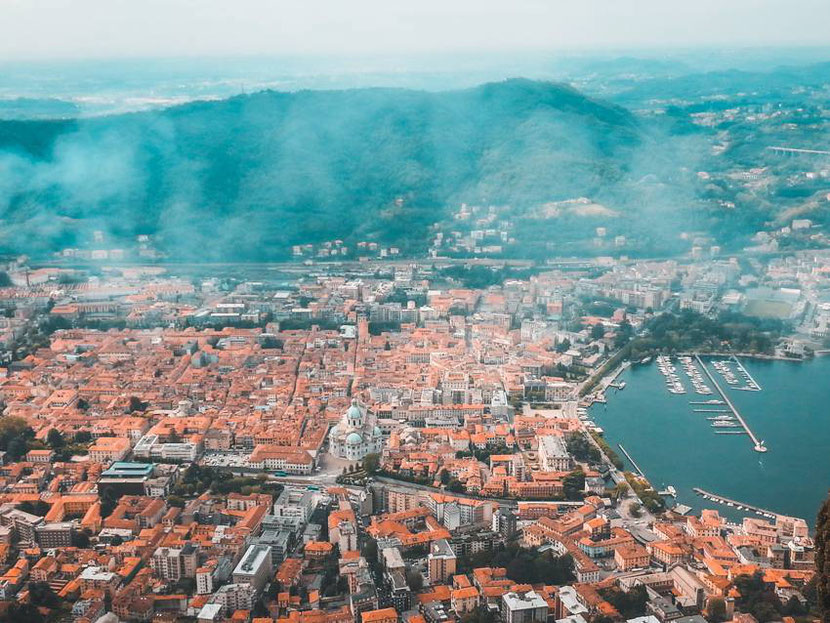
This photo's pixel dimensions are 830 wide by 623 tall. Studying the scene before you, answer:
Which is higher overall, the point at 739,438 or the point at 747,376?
the point at 739,438

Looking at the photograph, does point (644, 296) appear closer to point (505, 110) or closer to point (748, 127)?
point (505, 110)

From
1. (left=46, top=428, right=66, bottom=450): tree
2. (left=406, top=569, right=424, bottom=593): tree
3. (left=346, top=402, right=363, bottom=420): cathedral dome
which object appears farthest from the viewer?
(left=346, top=402, right=363, bottom=420): cathedral dome

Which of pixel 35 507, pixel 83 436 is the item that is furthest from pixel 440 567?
pixel 83 436

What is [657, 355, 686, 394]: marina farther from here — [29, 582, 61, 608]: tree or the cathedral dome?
[29, 582, 61, 608]: tree

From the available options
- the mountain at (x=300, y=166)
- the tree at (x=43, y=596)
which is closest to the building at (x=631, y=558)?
the tree at (x=43, y=596)

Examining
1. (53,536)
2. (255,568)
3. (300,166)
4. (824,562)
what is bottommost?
(53,536)

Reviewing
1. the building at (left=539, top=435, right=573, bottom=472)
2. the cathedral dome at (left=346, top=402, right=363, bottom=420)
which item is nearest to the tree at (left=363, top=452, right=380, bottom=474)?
the cathedral dome at (left=346, top=402, right=363, bottom=420)

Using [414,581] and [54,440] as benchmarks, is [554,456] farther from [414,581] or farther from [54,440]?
[54,440]
